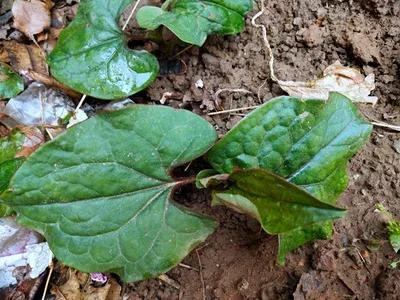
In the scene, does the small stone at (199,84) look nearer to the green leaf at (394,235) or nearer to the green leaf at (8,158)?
the green leaf at (8,158)

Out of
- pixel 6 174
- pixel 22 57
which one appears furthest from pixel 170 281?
pixel 22 57

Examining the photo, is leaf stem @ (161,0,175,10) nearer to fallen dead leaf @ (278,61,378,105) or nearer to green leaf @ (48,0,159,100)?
green leaf @ (48,0,159,100)

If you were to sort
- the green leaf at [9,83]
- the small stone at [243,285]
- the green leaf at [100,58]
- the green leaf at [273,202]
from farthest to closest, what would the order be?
the green leaf at [9,83] < the green leaf at [100,58] < the small stone at [243,285] < the green leaf at [273,202]

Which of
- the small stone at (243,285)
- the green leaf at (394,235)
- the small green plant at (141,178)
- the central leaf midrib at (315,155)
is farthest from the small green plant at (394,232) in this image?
the small stone at (243,285)

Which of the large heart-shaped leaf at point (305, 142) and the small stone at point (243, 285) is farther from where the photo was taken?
the small stone at point (243, 285)

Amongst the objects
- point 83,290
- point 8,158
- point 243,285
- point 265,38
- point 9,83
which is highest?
point 265,38

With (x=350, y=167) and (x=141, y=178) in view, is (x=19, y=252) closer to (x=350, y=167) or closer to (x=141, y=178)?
(x=141, y=178)
